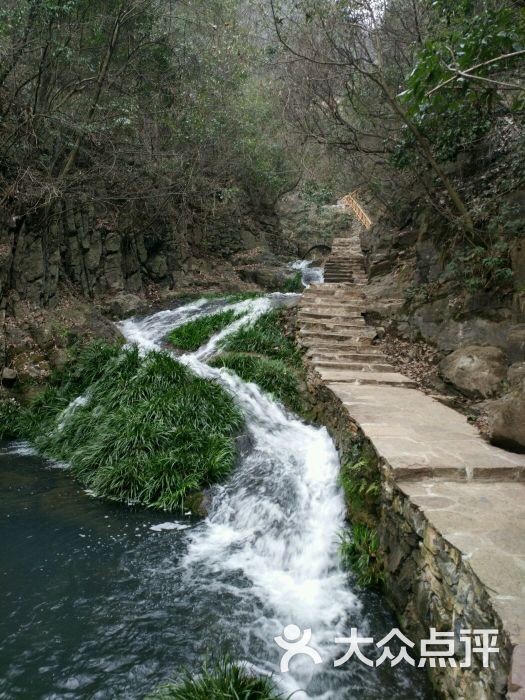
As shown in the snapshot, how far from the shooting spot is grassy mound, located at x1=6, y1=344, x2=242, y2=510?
17.8 feet

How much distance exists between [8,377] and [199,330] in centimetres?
385

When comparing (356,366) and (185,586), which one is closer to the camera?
(185,586)

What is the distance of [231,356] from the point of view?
8133 mm

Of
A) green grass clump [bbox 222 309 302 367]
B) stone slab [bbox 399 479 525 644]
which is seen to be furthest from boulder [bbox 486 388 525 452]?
green grass clump [bbox 222 309 302 367]

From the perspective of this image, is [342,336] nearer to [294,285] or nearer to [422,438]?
[422,438]

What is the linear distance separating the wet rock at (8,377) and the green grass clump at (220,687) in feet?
23.0

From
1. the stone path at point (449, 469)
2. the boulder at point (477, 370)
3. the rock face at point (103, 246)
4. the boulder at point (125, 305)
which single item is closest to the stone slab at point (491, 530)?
the stone path at point (449, 469)

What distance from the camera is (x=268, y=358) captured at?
320 inches

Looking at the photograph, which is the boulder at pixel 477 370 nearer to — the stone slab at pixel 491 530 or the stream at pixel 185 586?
the stream at pixel 185 586

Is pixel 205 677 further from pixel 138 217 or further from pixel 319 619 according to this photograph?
pixel 138 217

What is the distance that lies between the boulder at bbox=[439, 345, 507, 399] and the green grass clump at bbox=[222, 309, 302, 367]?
264 cm

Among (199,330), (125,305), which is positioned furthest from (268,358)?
(125,305)

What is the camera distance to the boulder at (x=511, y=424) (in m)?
3.88

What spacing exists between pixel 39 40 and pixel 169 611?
9938 mm
